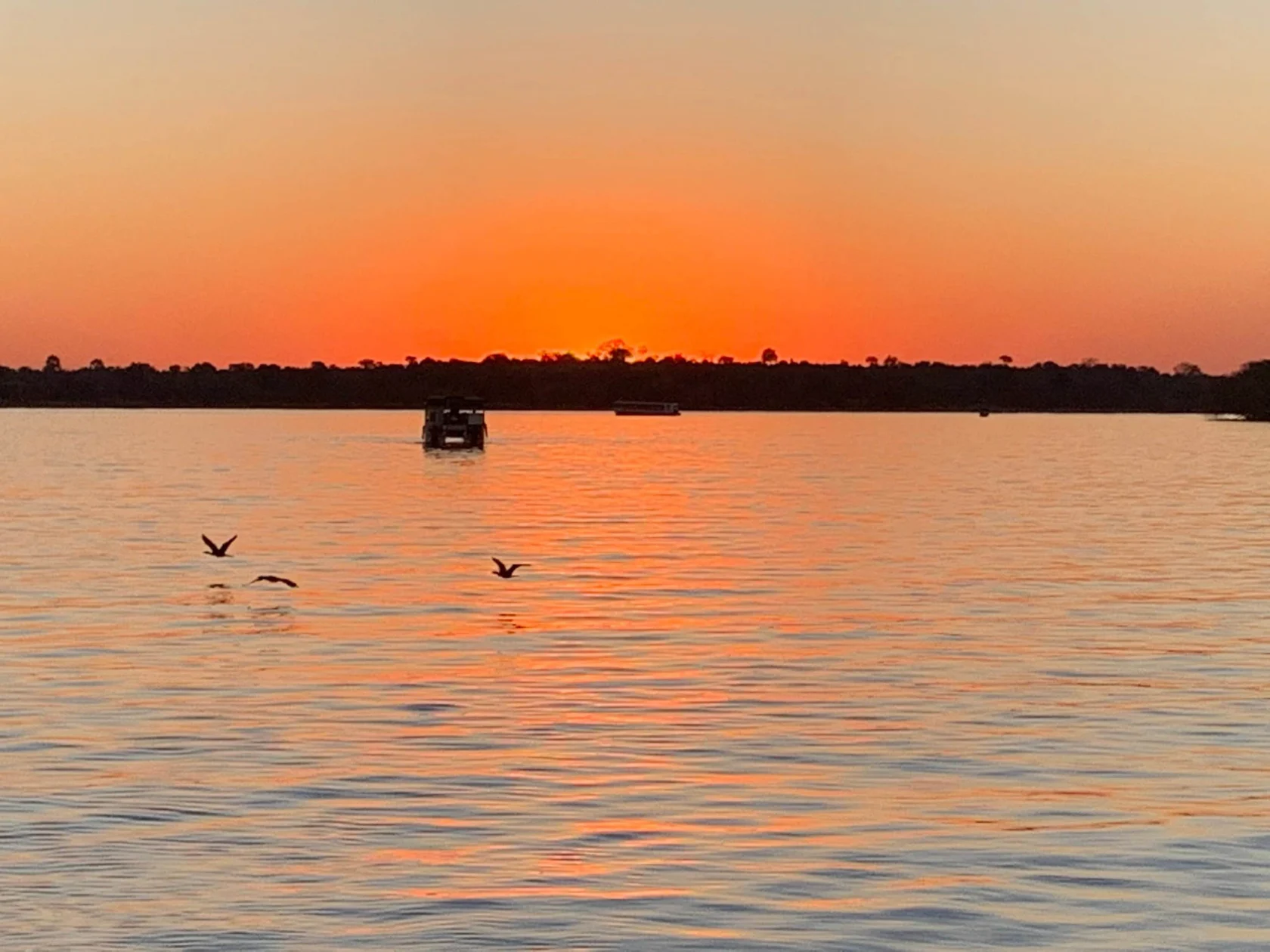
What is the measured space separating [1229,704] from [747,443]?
165m

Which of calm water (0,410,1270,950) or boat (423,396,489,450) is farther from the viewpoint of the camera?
boat (423,396,489,450)

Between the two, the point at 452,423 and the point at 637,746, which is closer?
the point at 637,746

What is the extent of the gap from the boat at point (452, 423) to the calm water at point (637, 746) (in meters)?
78.2

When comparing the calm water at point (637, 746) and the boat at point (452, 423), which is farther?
the boat at point (452, 423)

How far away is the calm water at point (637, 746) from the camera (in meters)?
15.4

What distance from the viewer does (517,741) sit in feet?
74.6

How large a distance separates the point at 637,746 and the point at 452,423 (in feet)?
371

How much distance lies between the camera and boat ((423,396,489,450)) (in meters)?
134

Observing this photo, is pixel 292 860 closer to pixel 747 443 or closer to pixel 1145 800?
pixel 1145 800

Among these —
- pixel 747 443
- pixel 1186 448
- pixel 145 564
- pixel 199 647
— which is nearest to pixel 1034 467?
pixel 1186 448

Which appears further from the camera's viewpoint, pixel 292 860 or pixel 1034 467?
pixel 1034 467

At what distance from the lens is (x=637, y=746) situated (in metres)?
22.4

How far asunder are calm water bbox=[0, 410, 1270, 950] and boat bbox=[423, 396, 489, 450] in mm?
78199

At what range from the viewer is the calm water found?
50.5 ft
